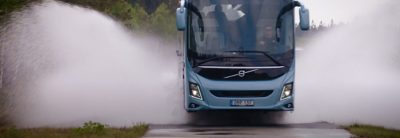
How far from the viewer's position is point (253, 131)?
71.5ft

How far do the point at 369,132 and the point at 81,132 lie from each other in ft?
20.0

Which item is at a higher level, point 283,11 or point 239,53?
point 283,11

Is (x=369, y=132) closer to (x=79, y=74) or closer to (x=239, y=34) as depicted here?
(x=239, y=34)

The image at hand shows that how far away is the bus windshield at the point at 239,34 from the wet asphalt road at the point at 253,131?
150 cm

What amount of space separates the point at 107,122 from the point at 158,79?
4921 mm

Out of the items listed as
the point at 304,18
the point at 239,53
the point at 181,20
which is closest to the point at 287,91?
the point at 239,53

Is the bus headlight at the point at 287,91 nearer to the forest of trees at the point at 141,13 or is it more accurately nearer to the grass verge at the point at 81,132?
the grass verge at the point at 81,132

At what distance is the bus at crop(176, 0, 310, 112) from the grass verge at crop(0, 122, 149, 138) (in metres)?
1.95

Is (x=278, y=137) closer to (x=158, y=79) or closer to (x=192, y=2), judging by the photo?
(x=192, y=2)

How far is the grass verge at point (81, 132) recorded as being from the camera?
2020 centimetres

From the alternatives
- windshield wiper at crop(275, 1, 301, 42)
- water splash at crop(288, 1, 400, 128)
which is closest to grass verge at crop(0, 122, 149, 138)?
windshield wiper at crop(275, 1, 301, 42)

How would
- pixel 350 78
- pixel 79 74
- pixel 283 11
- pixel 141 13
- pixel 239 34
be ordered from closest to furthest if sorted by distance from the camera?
pixel 239 34, pixel 283 11, pixel 79 74, pixel 350 78, pixel 141 13

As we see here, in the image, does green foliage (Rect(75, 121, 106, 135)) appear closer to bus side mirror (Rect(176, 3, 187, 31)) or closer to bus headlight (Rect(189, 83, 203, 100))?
bus headlight (Rect(189, 83, 203, 100))

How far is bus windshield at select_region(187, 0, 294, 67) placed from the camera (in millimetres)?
23016
